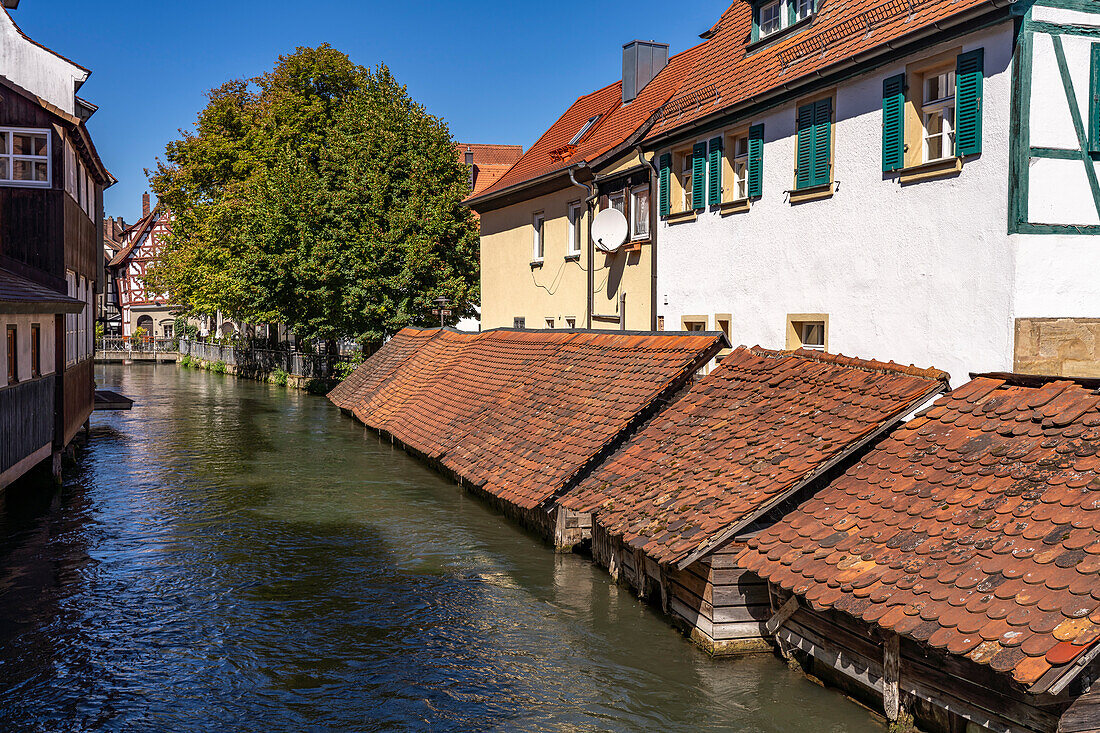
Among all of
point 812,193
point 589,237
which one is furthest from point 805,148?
point 589,237

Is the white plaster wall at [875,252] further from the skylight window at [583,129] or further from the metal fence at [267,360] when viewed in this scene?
the metal fence at [267,360]

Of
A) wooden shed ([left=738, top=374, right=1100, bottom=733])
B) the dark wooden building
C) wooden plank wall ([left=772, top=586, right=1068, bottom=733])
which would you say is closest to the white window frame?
the dark wooden building

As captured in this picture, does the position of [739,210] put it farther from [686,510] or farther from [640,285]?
[686,510]

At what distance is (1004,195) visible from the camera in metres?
11.8

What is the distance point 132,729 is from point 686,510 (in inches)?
210

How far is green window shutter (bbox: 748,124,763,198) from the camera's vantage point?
17203 mm

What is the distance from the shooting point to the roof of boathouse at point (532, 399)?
13.4 m

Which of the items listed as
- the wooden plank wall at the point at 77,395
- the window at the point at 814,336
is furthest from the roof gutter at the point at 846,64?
the wooden plank wall at the point at 77,395

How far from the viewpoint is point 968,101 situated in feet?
40.3

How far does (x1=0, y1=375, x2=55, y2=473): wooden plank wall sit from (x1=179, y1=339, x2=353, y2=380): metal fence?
2188 centimetres

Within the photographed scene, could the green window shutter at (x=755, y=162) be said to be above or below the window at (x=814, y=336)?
above

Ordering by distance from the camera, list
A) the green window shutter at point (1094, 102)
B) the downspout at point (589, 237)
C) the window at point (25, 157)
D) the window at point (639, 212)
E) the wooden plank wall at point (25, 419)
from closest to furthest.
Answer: the green window shutter at point (1094, 102) → the wooden plank wall at point (25, 419) → the window at point (25, 157) → the window at point (639, 212) → the downspout at point (589, 237)

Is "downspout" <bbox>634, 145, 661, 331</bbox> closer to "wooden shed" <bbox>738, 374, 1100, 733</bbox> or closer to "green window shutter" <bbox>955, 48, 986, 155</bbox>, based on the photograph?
"green window shutter" <bbox>955, 48, 986, 155</bbox>

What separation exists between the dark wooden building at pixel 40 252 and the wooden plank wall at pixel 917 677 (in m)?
10.6
